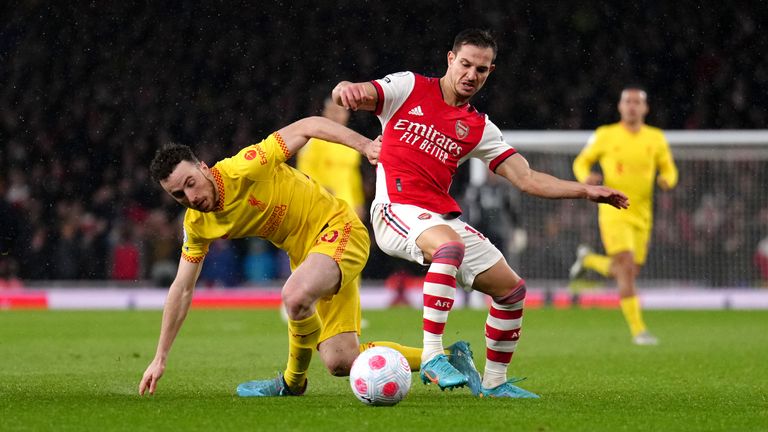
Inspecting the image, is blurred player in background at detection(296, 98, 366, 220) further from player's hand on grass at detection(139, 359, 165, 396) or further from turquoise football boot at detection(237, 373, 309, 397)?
player's hand on grass at detection(139, 359, 165, 396)

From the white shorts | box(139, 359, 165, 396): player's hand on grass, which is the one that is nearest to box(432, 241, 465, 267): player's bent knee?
the white shorts

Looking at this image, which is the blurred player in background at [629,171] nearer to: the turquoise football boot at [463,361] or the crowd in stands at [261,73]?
the turquoise football boot at [463,361]

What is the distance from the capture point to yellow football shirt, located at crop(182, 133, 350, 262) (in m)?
6.14

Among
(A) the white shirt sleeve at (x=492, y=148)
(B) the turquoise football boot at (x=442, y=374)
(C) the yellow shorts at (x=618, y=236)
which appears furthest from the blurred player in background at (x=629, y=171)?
(B) the turquoise football boot at (x=442, y=374)

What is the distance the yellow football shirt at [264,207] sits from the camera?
20.1 ft

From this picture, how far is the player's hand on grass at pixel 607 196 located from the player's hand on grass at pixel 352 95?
122 centimetres

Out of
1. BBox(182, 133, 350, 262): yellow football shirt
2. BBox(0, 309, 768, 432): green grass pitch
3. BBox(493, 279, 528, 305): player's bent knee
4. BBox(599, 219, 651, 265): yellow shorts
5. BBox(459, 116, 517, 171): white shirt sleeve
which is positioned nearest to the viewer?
BBox(0, 309, 768, 432): green grass pitch

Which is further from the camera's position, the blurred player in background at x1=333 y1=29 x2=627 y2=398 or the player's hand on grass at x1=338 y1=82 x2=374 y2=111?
the blurred player in background at x1=333 y1=29 x2=627 y2=398

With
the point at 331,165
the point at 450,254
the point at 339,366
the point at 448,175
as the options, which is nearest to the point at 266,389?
the point at 339,366

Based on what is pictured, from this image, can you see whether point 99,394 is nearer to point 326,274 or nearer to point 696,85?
point 326,274

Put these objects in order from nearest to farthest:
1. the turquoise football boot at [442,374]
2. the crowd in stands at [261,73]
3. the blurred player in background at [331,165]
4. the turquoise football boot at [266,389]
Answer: the turquoise football boot at [442,374], the turquoise football boot at [266,389], the blurred player in background at [331,165], the crowd in stands at [261,73]

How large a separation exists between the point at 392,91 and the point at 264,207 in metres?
0.91

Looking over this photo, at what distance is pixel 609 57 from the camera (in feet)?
79.0

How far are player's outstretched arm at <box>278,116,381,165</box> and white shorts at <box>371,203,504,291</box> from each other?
0.34 meters
